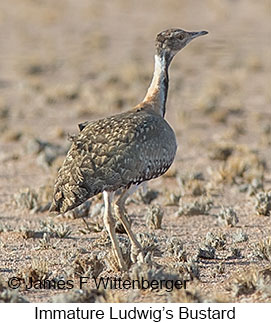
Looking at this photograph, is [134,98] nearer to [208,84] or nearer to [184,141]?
[208,84]

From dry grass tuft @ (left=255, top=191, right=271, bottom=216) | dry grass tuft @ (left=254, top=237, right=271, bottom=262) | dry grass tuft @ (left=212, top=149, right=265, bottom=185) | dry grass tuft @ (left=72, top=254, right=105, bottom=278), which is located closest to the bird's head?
dry grass tuft @ (left=254, top=237, right=271, bottom=262)

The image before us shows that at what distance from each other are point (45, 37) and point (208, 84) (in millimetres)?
10198

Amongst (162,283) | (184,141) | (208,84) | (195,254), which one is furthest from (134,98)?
(162,283)

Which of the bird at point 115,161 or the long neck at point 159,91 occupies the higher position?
the long neck at point 159,91

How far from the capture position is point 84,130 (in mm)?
6953

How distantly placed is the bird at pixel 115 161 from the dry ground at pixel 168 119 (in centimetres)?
58

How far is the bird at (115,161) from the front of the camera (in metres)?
6.34

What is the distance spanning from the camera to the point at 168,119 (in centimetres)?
1667

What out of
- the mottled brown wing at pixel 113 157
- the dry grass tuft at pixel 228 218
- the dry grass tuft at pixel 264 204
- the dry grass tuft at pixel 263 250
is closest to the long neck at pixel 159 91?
the mottled brown wing at pixel 113 157

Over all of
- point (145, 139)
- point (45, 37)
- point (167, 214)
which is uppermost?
point (45, 37)

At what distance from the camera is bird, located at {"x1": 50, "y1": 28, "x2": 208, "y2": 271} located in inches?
249

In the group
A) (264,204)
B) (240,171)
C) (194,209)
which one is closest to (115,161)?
(194,209)

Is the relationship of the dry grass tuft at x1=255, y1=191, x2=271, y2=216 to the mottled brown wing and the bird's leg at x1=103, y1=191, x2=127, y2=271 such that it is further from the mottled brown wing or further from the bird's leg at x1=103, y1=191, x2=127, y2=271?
the bird's leg at x1=103, y1=191, x2=127, y2=271
